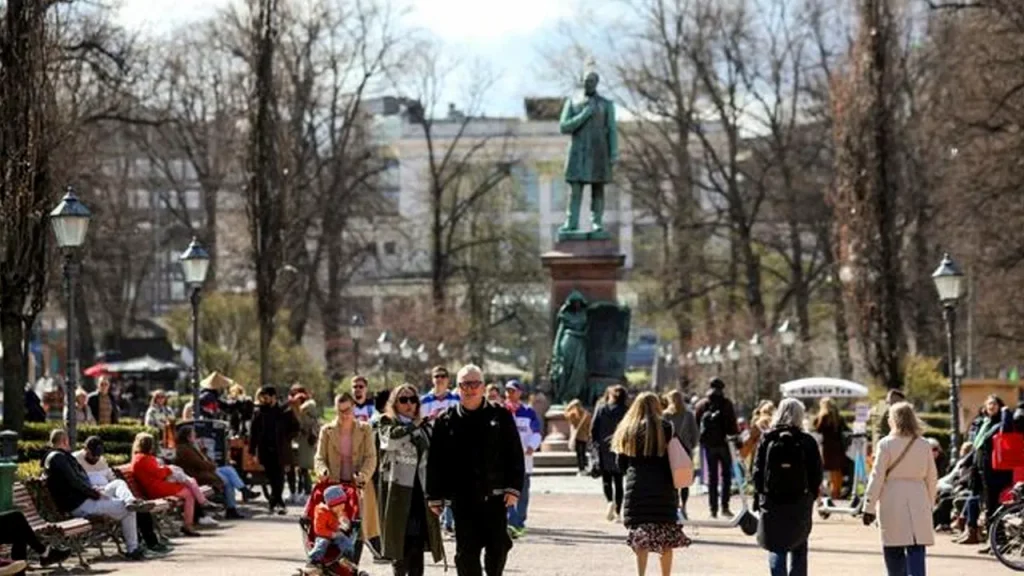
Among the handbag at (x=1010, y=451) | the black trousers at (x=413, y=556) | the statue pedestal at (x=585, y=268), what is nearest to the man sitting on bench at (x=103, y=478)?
the black trousers at (x=413, y=556)

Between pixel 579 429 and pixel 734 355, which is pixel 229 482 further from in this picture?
pixel 734 355

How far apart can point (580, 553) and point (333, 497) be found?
215 inches

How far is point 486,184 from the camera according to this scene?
78.8m

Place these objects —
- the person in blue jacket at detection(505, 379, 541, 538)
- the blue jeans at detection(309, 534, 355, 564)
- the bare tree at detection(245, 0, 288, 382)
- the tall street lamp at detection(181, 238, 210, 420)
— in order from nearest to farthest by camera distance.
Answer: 1. the blue jeans at detection(309, 534, 355, 564)
2. the person in blue jacket at detection(505, 379, 541, 538)
3. the tall street lamp at detection(181, 238, 210, 420)
4. the bare tree at detection(245, 0, 288, 382)

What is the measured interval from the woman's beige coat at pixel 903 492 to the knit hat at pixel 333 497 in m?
4.17

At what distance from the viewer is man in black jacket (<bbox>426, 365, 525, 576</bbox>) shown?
15500mm

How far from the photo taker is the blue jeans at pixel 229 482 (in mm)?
28719

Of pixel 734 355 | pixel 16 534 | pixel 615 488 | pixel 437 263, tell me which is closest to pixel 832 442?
pixel 615 488

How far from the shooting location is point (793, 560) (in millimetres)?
16625

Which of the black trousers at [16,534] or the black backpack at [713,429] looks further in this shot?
the black backpack at [713,429]

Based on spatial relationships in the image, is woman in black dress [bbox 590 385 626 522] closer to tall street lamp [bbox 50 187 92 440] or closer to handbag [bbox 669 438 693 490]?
A: tall street lamp [bbox 50 187 92 440]

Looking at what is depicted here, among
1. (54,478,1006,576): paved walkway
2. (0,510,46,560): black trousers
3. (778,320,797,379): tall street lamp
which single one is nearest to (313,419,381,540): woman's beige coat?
(54,478,1006,576): paved walkway

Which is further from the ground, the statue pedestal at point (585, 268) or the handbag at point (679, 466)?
the statue pedestal at point (585, 268)

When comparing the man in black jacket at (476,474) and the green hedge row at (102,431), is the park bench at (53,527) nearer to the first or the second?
the man in black jacket at (476,474)
